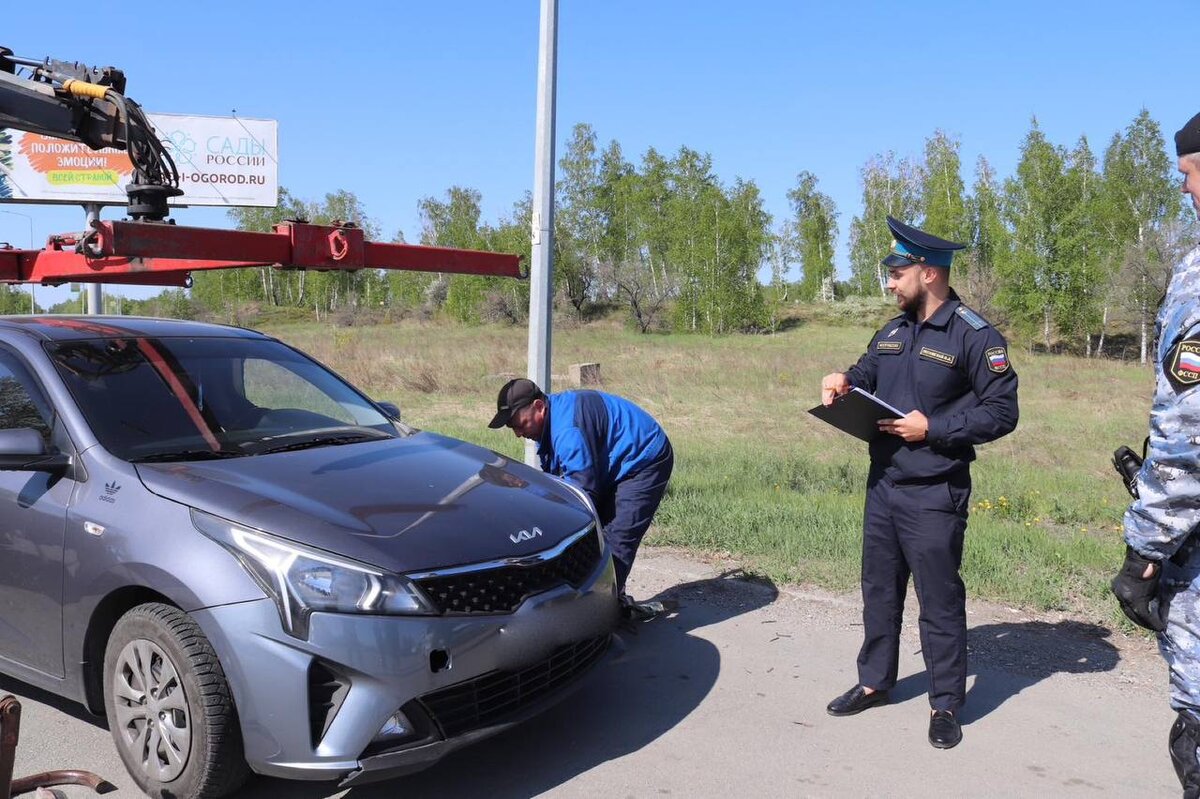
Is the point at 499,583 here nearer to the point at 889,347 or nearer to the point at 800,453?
Result: the point at 889,347

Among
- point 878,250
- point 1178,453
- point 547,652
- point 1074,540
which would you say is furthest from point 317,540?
point 878,250

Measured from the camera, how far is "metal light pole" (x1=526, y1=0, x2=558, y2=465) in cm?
750

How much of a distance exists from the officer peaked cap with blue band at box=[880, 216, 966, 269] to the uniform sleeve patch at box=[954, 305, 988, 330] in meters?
0.20

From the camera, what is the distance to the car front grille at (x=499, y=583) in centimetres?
328

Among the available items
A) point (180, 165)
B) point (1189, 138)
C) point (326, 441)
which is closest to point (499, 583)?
point (326, 441)

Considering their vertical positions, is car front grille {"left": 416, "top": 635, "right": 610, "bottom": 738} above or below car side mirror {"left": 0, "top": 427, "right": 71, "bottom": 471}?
below

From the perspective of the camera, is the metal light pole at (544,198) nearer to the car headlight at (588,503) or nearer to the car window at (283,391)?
the car window at (283,391)

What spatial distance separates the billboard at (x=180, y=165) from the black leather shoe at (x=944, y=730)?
22.4m

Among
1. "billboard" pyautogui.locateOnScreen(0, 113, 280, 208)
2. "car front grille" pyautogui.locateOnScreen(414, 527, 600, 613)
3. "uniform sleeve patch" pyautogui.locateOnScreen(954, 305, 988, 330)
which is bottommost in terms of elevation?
"car front grille" pyautogui.locateOnScreen(414, 527, 600, 613)

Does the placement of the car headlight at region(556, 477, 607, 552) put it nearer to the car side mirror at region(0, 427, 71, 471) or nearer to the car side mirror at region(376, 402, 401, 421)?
the car side mirror at region(376, 402, 401, 421)

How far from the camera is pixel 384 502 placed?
11.7ft

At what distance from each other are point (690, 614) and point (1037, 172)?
44279 mm

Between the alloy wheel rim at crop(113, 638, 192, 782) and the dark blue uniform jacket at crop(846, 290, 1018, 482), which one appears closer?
the alloy wheel rim at crop(113, 638, 192, 782)

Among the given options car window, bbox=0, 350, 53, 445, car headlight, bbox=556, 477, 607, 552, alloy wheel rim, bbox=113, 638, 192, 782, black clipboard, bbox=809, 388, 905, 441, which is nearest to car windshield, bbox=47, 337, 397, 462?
car window, bbox=0, 350, 53, 445
